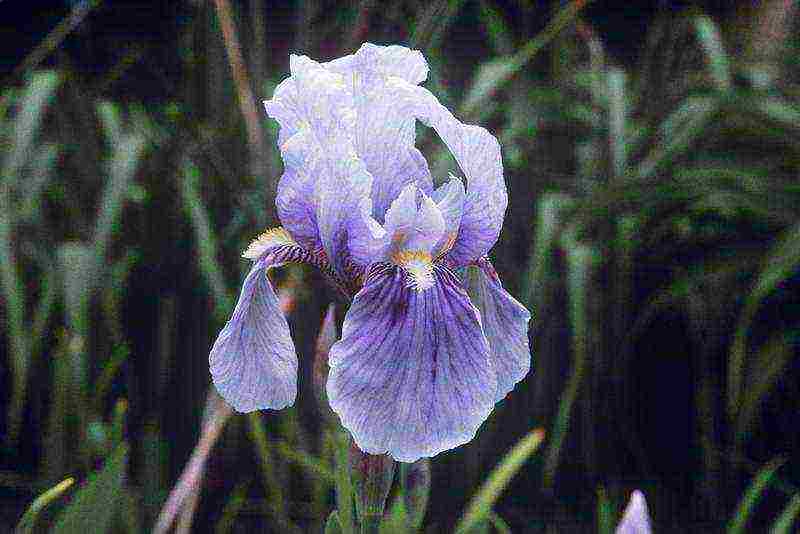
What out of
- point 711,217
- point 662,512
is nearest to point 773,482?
point 662,512

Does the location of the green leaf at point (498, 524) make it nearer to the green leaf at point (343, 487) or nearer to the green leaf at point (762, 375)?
the green leaf at point (343, 487)

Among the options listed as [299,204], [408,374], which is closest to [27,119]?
[299,204]

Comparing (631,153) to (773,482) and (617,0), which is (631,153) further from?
(617,0)

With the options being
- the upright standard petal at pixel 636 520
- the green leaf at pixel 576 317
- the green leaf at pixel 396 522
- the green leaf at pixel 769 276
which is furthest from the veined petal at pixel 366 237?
the green leaf at pixel 769 276

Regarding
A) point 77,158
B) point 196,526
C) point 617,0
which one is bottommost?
point 196,526

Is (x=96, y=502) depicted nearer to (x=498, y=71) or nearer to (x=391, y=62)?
(x=391, y=62)

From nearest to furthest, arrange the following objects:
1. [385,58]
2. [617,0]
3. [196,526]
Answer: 1. [385,58]
2. [196,526]
3. [617,0]

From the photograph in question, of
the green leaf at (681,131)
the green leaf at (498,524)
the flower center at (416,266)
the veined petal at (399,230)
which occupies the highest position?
the green leaf at (681,131)
